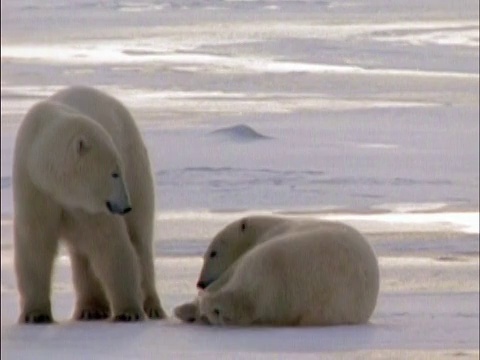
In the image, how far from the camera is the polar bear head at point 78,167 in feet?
17.2

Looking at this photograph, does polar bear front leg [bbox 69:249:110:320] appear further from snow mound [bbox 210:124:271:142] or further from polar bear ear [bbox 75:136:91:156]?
snow mound [bbox 210:124:271:142]

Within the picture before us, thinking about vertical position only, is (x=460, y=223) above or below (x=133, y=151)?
below

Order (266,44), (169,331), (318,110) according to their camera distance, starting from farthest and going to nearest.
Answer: (318,110), (266,44), (169,331)

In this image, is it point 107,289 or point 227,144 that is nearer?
point 107,289

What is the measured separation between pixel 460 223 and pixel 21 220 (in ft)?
8.98

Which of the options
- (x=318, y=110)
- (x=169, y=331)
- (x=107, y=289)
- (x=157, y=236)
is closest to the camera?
(x=169, y=331)

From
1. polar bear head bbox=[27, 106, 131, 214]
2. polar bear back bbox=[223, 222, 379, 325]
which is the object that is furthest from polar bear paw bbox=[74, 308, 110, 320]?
polar bear back bbox=[223, 222, 379, 325]

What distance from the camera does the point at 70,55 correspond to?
8.84 meters

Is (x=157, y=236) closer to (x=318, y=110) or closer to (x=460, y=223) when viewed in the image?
(x=460, y=223)

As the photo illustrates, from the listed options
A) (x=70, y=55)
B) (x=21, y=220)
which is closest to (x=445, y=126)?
(x=70, y=55)

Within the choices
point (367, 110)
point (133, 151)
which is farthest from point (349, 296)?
point (367, 110)

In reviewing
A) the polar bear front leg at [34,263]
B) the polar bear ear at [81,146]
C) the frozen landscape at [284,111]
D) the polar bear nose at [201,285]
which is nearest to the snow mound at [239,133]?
the frozen landscape at [284,111]

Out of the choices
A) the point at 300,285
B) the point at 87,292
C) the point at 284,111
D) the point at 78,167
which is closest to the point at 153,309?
the point at 87,292

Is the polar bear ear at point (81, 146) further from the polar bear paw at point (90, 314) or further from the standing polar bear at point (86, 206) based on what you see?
the polar bear paw at point (90, 314)
